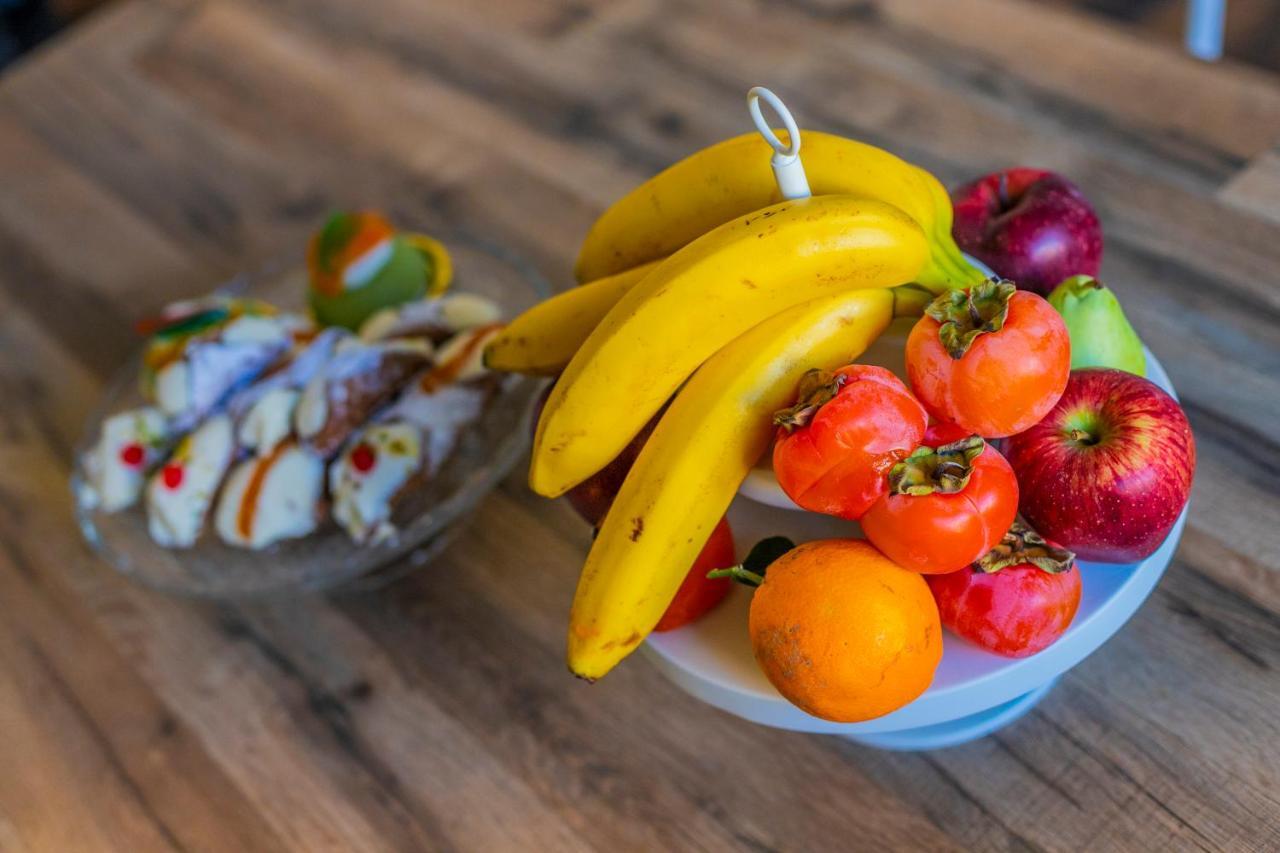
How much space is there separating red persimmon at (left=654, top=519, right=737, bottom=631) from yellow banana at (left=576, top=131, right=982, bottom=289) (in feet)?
0.61

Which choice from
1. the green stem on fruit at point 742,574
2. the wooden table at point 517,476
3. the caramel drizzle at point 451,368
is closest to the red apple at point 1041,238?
the wooden table at point 517,476

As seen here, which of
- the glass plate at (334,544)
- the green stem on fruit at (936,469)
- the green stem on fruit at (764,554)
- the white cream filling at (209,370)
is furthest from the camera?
the white cream filling at (209,370)

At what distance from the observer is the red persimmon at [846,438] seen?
1.74 ft

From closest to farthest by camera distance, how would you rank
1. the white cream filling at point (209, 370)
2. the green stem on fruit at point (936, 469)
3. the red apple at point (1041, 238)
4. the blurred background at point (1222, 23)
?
the green stem on fruit at point (936, 469) < the red apple at point (1041, 238) < the white cream filling at point (209, 370) < the blurred background at point (1222, 23)

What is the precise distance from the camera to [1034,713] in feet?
2.36

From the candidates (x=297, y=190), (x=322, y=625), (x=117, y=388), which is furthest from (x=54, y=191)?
(x=322, y=625)

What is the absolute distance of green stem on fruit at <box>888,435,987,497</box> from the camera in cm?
53

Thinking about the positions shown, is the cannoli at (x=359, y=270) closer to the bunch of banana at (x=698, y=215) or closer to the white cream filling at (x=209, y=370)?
the white cream filling at (x=209, y=370)

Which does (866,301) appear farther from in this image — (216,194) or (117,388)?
(216,194)

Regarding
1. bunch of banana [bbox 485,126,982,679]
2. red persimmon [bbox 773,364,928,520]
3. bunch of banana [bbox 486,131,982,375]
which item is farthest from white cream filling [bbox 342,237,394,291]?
red persimmon [bbox 773,364,928,520]

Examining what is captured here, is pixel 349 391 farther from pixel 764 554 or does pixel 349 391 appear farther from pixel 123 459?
pixel 764 554

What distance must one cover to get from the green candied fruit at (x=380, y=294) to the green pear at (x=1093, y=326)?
2.03 feet

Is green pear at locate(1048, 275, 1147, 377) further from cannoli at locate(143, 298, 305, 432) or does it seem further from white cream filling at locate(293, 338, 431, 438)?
cannoli at locate(143, 298, 305, 432)

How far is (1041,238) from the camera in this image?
2.42 ft
